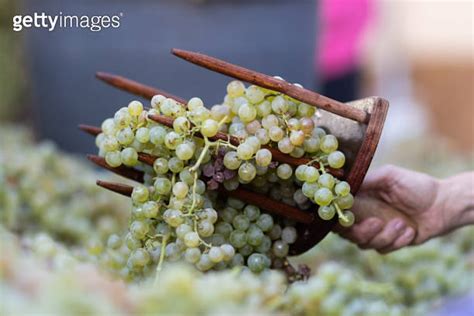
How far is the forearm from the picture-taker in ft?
3.22

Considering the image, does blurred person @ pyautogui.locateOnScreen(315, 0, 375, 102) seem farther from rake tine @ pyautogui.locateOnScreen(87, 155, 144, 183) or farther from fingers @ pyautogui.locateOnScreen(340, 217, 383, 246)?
rake tine @ pyautogui.locateOnScreen(87, 155, 144, 183)

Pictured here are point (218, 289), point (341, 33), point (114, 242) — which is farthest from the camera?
point (341, 33)

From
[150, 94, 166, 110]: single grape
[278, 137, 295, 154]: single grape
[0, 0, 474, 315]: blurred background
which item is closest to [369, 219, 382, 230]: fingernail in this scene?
[278, 137, 295, 154]: single grape

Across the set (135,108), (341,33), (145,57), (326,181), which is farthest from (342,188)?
(341,33)

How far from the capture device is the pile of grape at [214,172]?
748 millimetres

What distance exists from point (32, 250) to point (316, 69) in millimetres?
1467

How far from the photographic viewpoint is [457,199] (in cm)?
99

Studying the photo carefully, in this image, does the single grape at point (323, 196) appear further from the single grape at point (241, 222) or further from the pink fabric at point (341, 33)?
the pink fabric at point (341, 33)

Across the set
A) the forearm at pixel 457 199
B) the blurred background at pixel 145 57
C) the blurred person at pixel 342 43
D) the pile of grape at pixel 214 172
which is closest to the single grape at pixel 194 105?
the pile of grape at pixel 214 172

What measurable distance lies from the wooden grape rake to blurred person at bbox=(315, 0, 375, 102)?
1857 mm

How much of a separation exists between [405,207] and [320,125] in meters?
0.20

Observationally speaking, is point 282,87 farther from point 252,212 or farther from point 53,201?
point 53,201

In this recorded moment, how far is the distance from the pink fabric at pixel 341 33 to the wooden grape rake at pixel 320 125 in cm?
191

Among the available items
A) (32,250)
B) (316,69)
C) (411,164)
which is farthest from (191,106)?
(316,69)
